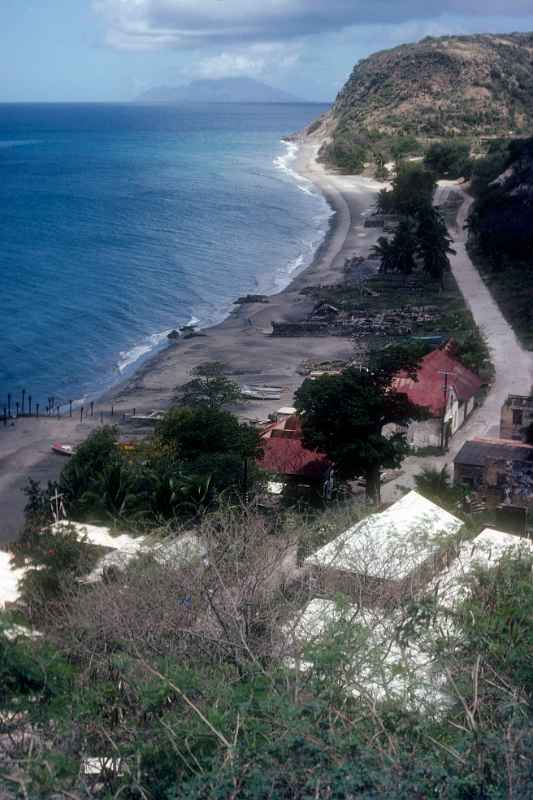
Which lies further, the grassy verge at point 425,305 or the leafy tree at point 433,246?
the leafy tree at point 433,246

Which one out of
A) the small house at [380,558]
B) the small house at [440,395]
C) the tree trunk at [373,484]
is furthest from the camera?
the small house at [440,395]

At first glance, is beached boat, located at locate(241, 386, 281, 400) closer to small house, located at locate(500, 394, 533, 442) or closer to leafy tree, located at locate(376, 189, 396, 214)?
small house, located at locate(500, 394, 533, 442)

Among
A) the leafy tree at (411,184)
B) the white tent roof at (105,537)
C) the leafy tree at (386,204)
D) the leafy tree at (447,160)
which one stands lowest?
the white tent roof at (105,537)

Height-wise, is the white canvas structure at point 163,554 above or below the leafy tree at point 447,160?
below

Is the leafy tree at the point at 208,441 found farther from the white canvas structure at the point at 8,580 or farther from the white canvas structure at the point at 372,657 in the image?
the white canvas structure at the point at 372,657

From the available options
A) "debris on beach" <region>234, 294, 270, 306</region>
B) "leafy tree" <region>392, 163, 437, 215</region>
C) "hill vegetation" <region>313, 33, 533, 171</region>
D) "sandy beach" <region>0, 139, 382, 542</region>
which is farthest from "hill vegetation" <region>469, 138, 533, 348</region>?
A: "hill vegetation" <region>313, 33, 533, 171</region>

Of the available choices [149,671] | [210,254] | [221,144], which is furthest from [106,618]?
[221,144]

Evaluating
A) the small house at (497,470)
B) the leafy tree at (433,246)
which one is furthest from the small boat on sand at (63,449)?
the leafy tree at (433,246)

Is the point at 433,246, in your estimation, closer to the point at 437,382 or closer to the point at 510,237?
the point at 510,237
